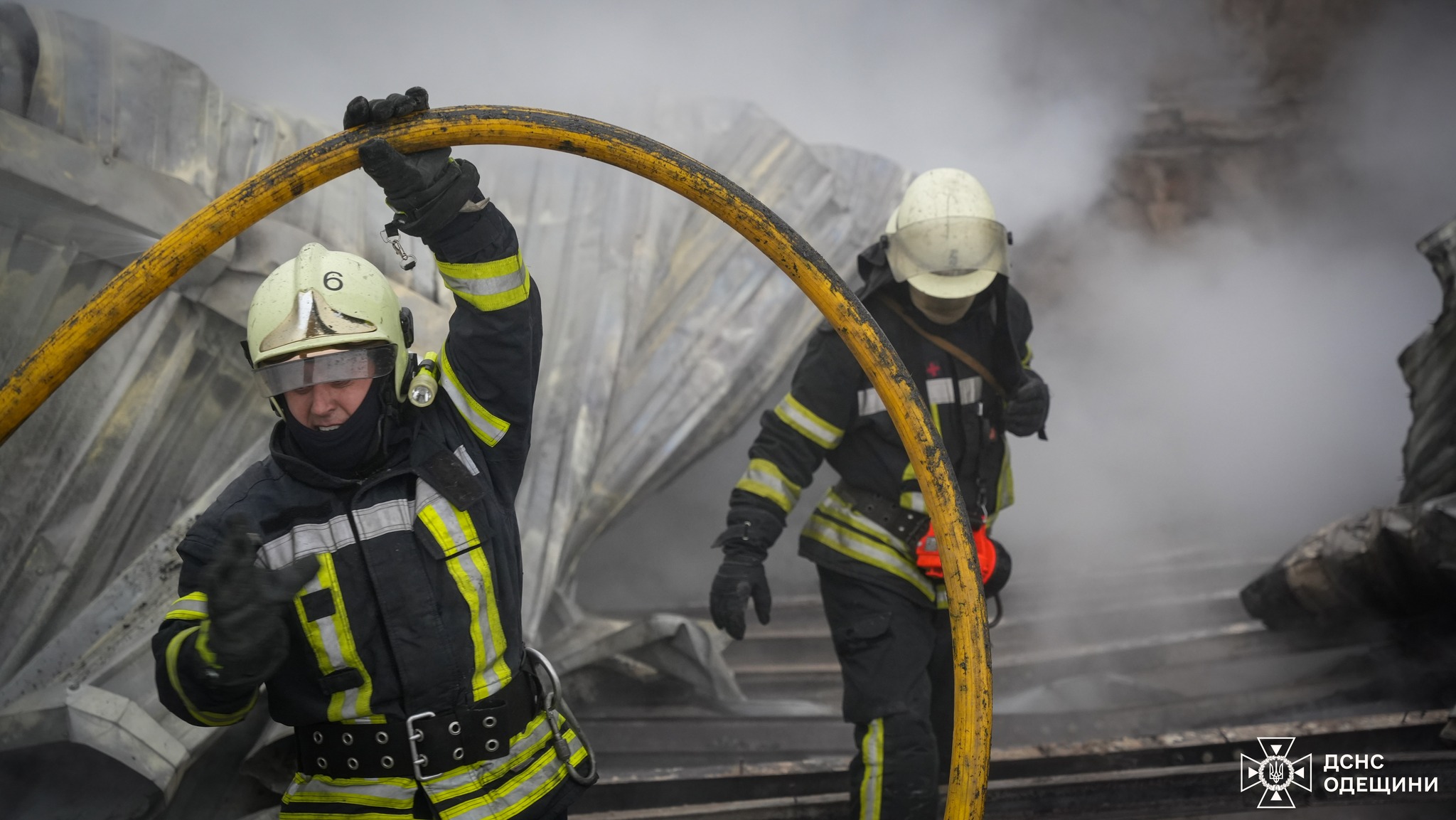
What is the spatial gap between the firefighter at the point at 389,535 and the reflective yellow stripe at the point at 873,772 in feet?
3.67

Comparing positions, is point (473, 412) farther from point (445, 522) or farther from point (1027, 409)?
point (1027, 409)

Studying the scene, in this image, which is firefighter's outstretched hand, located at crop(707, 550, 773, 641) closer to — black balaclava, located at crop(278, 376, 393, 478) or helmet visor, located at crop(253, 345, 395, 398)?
black balaclava, located at crop(278, 376, 393, 478)

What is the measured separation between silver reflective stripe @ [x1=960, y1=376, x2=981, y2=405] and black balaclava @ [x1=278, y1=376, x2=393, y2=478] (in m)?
1.81

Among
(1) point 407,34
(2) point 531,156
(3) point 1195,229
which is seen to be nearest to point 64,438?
(2) point 531,156

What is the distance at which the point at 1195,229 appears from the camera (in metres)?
6.89

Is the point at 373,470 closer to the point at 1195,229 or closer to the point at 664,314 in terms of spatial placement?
the point at 664,314

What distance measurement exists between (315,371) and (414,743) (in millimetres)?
762

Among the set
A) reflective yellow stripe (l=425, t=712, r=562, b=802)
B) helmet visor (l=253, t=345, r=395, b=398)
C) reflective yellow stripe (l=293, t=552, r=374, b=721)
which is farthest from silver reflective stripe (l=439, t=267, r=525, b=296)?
reflective yellow stripe (l=425, t=712, r=562, b=802)

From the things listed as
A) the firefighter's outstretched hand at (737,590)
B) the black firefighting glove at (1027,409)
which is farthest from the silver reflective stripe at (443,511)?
the black firefighting glove at (1027,409)

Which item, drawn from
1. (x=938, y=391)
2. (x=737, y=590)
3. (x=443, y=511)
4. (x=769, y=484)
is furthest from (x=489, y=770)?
(x=938, y=391)

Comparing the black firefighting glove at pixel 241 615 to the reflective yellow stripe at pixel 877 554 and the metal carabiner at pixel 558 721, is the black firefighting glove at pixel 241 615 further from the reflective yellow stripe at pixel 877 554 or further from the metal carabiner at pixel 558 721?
the reflective yellow stripe at pixel 877 554

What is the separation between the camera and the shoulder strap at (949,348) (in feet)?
10.6

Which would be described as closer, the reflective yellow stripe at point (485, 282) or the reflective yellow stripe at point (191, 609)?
the reflective yellow stripe at point (191, 609)

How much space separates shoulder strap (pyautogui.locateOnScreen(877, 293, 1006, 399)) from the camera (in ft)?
10.6
